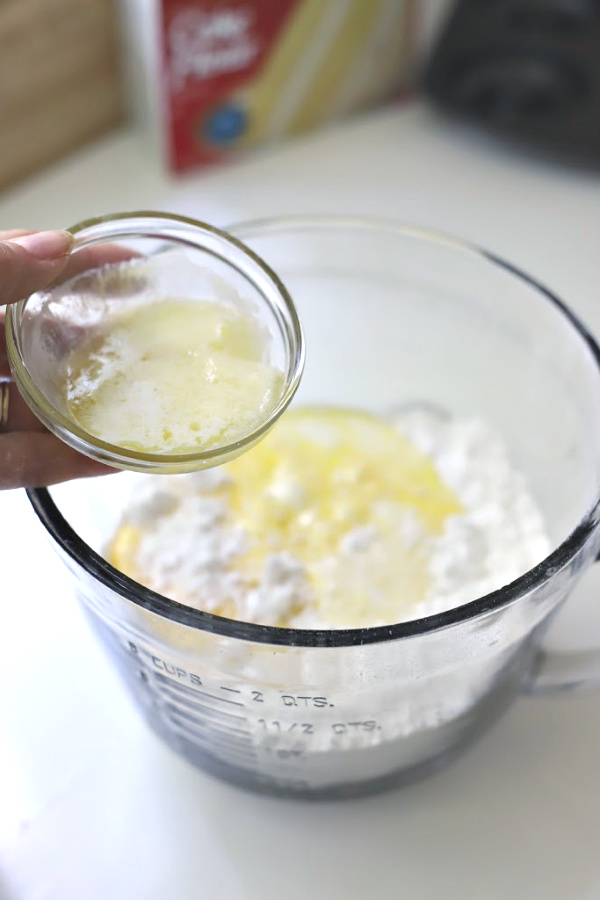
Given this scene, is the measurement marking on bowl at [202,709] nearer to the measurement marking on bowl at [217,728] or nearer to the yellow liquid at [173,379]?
the measurement marking on bowl at [217,728]

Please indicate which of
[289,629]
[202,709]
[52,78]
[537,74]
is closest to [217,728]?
[202,709]

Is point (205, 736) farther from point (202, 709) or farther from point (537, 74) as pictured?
point (537, 74)

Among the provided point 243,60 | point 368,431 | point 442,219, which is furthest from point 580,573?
point 243,60

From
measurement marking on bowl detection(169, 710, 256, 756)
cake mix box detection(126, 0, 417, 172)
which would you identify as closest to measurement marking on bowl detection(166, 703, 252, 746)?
measurement marking on bowl detection(169, 710, 256, 756)

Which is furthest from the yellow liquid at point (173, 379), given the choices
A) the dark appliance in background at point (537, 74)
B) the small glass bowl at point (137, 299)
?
the dark appliance in background at point (537, 74)

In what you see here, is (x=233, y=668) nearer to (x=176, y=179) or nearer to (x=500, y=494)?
(x=500, y=494)

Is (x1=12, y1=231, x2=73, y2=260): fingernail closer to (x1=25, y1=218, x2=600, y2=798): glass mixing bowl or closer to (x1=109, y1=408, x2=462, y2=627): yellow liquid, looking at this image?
(x1=25, y1=218, x2=600, y2=798): glass mixing bowl
